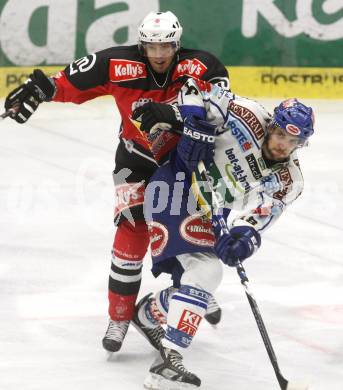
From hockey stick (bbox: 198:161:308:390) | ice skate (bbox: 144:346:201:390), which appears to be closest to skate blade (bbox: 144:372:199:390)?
ice skate (bbox: 144:346:201:390)

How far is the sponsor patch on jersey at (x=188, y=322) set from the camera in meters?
4.89

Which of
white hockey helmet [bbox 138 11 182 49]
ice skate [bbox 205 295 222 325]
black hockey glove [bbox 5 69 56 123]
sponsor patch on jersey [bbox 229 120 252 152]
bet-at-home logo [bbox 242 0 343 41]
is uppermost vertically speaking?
white hockey helmet [bbox 138 11 182 49]

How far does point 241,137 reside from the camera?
5.11m

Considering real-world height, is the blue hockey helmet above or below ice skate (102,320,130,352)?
Answer: above

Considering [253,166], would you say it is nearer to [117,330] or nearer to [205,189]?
[205,189]

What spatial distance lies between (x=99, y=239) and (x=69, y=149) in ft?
7.53

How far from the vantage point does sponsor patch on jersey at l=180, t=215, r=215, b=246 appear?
5.04 metres

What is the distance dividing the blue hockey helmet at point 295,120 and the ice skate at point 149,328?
114 centimetres

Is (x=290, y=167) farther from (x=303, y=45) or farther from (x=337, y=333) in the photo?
(x=303, y=45)

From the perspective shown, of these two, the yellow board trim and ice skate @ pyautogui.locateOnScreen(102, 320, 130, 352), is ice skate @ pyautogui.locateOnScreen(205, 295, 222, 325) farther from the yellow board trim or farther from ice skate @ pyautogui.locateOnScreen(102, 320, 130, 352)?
the yellow board trim

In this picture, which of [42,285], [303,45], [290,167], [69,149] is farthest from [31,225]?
[303,45]

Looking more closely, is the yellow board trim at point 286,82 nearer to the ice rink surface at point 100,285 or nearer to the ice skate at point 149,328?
the ice rink surface at point 100,285

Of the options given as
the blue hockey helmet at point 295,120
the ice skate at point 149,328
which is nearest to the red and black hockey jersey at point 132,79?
the blue hockey helmet at point 295,120

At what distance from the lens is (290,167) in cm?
511
